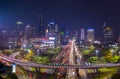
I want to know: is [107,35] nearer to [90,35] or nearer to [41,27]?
[90,35]

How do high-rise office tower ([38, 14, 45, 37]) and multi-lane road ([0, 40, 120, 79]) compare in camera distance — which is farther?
high-rise office tower ([38, 14, 45, 37])

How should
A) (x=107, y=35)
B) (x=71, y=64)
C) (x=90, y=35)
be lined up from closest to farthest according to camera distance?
(x=71, y=64) < (x=90, y=35) < (x=107, y=35)

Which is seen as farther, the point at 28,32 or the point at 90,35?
the point at 28,32

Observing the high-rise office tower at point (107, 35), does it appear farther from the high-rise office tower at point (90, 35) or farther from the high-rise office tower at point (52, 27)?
the high-rise office tower at point (52, 27)

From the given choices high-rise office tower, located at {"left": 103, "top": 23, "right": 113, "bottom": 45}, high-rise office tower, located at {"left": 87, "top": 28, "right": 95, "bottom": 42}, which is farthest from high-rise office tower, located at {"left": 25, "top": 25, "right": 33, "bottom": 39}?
high-rise office tower, located at {"left": 103, "top": 23, "right": 113, "bottom": 45}

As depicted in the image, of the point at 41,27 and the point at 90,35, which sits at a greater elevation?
the point at 41,27

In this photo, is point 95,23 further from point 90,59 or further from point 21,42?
point 21,42

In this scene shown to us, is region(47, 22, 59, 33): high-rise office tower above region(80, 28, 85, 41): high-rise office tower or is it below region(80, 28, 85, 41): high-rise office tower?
above

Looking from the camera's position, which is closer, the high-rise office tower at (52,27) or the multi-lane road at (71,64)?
the multi-lane road at (71,64)

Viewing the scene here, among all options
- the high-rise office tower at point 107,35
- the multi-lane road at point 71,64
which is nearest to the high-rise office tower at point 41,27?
the multi-lane road at point 71,64

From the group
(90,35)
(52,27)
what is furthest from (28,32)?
(90,35)

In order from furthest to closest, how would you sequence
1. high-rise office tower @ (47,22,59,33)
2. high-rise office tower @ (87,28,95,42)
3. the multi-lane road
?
high-rise office tower @ (47,22,59,33)
high-rise office tower @ (87,28,95,42)
the multi-lane road

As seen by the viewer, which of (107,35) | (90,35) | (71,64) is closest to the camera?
(71,64)

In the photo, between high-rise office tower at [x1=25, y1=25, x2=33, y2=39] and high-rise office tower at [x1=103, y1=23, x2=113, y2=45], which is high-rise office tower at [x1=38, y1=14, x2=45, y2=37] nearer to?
high-rise office tower at [x1=25, y1=25, x2=33, y2=39]
